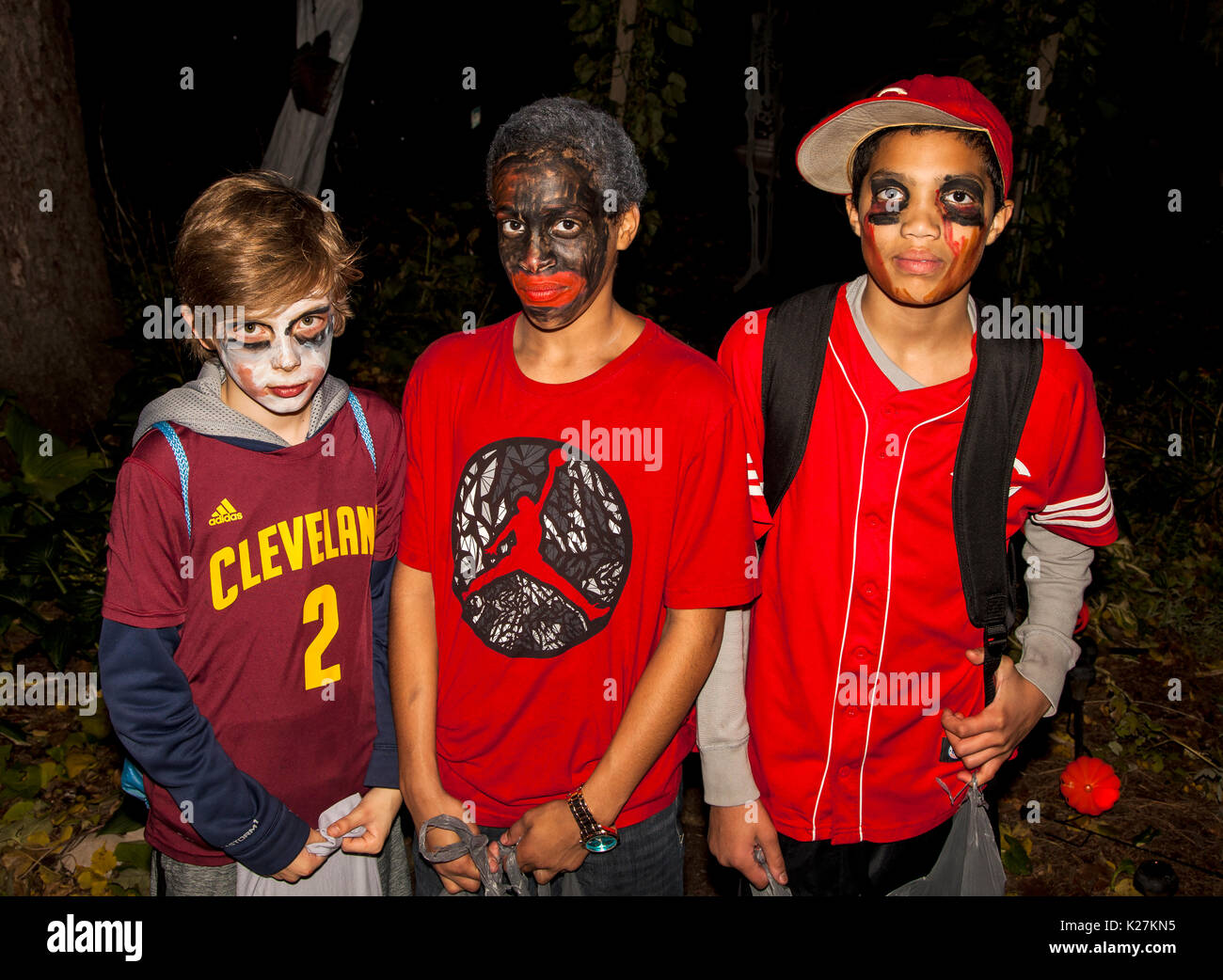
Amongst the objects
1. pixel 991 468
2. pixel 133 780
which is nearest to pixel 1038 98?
pixel 991 468

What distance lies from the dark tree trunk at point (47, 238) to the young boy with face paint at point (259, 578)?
153 inches

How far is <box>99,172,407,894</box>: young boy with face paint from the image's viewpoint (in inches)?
82.0

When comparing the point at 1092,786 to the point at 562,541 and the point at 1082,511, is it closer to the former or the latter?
the point at 1082,511

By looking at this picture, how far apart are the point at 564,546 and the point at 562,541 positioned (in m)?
0.01

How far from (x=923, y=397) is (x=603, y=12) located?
16.1 ft

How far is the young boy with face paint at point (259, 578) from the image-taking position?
2082 millimetres

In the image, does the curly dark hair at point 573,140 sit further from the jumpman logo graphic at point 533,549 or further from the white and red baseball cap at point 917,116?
the jumpman logo graphic at point 533,549

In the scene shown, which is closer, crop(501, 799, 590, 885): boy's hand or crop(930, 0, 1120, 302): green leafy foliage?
crop(501, 799, 590, 885): boy's hand

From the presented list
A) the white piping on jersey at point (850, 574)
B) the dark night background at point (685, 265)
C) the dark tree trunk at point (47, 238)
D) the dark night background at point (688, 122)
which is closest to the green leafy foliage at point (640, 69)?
the dark night background at point (685, 265)

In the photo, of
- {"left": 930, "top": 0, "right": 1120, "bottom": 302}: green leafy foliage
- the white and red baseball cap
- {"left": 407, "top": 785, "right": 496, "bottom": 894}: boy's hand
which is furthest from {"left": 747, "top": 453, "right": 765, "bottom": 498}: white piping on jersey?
{"left": 930, "top": 0, "right": 1120, "bottom": 302}: green leafy foliage

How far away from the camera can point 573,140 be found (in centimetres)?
219

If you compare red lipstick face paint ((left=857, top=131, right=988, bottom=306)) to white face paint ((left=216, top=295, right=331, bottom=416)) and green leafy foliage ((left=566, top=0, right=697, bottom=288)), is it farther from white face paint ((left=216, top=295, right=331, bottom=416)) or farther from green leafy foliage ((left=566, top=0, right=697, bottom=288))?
green leafy foliage ((left=566, top=0, right=697, bottom=288))

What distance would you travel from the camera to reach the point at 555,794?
7.43 feet

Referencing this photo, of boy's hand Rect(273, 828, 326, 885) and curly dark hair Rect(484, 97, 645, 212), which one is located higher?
curly dark hair Rect(484, 97, 645, 212)
